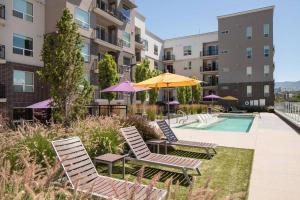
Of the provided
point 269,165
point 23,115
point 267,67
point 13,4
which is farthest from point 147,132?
point 267,67

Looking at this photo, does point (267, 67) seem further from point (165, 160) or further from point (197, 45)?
point (165, 160)

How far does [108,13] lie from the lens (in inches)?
1139

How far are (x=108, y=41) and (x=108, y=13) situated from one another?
324cm

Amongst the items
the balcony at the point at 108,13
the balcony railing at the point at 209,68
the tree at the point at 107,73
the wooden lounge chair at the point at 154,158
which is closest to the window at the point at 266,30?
the balcony railing at the point at 209,68

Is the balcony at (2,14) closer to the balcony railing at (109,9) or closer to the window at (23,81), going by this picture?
the window at (23,81)

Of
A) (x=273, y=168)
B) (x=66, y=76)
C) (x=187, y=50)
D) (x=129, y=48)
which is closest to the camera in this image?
(x=273, y=168)

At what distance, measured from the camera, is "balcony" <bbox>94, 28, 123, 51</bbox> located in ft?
91.6

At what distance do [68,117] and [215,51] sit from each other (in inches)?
1679

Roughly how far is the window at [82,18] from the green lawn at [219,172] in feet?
63.3

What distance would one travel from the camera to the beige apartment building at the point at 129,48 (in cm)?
2056

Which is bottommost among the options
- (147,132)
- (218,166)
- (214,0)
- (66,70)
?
(218,166)

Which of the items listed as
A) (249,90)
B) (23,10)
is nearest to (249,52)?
(249,90)

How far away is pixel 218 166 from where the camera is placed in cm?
780

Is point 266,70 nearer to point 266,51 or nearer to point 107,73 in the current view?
point 266,51
